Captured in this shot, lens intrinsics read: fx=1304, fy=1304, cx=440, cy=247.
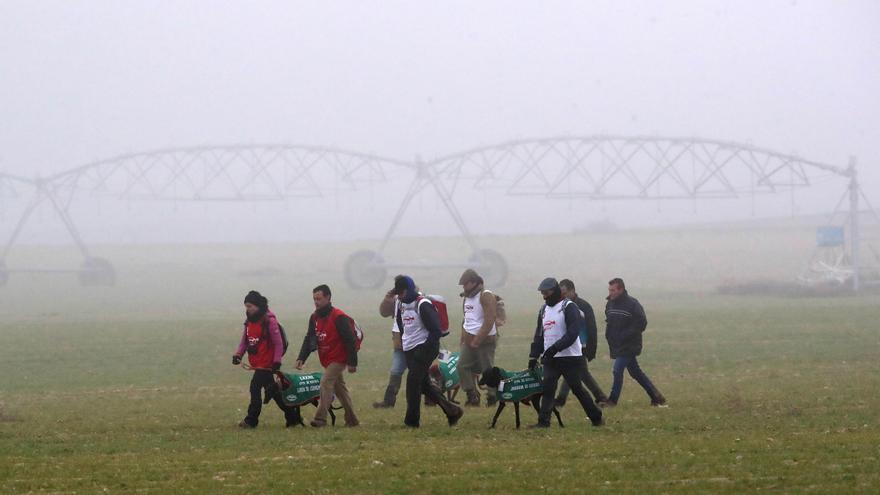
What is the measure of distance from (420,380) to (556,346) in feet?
4.96

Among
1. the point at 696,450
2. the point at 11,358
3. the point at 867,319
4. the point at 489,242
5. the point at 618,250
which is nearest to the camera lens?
the point at 696,450

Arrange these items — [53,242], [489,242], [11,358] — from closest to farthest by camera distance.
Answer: [11,358]
[489,242]
[53,242]

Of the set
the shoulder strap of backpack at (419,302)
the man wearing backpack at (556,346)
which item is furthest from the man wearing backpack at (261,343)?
Answer: the man wearing backpack at (556,346)

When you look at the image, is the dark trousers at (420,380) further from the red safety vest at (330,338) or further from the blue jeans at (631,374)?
the blue jeans at (631,374)

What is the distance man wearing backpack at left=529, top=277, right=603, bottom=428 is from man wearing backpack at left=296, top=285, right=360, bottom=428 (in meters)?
1.93

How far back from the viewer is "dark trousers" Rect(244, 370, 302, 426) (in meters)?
13.4

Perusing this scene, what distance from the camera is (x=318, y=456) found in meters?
11.2

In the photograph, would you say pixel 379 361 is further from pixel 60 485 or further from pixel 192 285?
pixel 192 285

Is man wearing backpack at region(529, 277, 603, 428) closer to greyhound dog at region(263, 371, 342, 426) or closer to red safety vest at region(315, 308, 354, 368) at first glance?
red safety vest at region(315, 308, 354, 368)

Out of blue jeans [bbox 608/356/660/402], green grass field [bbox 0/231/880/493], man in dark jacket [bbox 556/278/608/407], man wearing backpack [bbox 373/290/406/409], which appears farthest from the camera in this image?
man wearing backpack [bbox 373/290/406/409]

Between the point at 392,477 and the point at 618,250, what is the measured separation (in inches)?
3338

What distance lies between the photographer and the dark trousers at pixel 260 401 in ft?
44.1

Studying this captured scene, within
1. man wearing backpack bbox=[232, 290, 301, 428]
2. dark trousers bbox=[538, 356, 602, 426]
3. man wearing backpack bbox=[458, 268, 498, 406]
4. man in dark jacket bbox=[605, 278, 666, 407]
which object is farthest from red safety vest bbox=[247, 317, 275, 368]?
man in dark jacket bbox=[605, 278, 666, 407]

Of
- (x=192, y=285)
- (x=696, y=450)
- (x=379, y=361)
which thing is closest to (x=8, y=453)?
(x=696, y=450)
